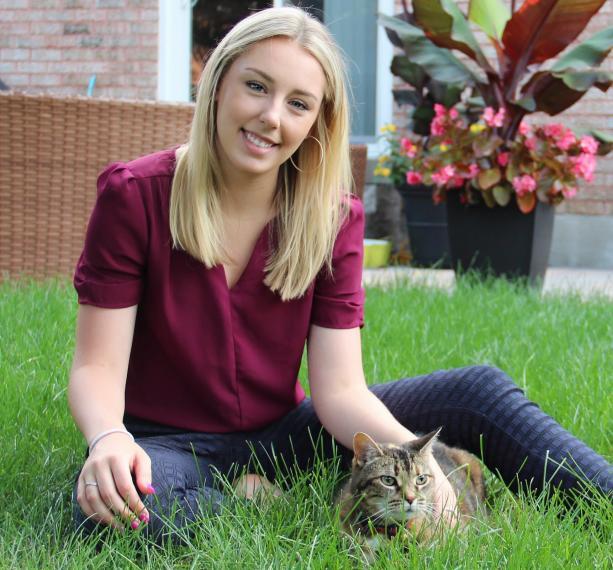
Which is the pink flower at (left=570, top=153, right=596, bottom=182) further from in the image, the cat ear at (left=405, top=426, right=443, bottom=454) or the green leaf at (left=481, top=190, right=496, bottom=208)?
the cat ear at (left=405, top=426, right=443, bottom=454)

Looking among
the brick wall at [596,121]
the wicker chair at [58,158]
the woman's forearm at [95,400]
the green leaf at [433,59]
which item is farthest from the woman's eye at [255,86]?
the brick wall at [596,121]

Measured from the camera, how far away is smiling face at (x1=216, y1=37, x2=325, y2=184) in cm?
217

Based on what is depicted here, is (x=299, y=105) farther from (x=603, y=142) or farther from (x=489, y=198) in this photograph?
(x=603, y=142)

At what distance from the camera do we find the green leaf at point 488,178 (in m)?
5.54

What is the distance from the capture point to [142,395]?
91.2 inches

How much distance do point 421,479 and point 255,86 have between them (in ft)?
3.00

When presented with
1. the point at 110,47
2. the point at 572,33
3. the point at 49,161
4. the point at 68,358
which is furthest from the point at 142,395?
the point at 110,47

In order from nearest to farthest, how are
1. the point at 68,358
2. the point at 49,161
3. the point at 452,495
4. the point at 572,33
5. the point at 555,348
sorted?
the point at 452,495, the point at 68,358, the point at 555,348, the point at 49,161, the point at 572,33

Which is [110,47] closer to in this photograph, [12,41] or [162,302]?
[12,41]

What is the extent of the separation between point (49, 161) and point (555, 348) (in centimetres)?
263

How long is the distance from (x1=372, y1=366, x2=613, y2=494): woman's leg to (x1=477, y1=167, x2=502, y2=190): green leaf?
10.5 feet

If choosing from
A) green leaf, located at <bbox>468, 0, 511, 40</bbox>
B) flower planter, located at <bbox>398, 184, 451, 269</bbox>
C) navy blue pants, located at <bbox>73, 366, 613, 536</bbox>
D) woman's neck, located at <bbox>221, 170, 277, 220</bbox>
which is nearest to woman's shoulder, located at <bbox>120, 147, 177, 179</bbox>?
woman's neck, located at <bbox>221, 170, 277, 220</bbox>

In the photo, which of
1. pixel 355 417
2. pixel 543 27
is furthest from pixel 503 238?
pixel 355 417

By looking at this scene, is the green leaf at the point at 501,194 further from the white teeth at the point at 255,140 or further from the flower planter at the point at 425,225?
the white teeth at the point at 255,140
